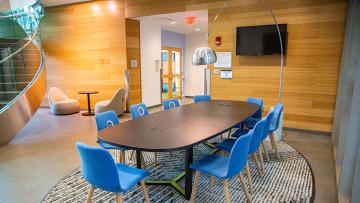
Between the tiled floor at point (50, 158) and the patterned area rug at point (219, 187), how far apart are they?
138mm

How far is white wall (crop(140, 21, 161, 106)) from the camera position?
7578mm

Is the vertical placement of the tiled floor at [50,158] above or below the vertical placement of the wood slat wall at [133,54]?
below

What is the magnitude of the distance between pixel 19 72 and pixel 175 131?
5638 mm

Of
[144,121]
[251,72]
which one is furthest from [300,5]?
[144,121]

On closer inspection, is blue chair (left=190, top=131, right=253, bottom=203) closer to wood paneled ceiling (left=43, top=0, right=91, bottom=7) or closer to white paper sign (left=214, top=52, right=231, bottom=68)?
white paper sign (left=214, top=52, right=231, bottom=68)

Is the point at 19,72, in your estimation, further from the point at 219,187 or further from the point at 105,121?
the point at 219,187

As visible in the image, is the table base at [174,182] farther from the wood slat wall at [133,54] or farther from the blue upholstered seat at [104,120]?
the wood slat wall at [133,54]

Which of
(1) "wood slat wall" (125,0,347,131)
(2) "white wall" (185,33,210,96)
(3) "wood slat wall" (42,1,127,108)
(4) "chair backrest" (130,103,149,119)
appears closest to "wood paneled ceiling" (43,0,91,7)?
(3) "wood slat wall" (42,1,127,108)

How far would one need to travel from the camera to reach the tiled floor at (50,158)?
2.79 meters

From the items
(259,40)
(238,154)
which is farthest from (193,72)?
(238,154)

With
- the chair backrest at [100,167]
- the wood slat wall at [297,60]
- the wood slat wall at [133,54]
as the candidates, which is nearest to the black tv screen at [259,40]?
the wood slat wall at [297,60]

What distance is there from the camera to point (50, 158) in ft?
12.3

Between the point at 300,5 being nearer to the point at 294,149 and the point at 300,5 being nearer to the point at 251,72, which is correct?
the point at 251,72

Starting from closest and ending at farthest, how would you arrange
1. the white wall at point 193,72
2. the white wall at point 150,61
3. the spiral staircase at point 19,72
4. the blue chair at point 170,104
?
the blue chair at point 170,104
the spiral staircase at point 19,72
the white wall at point 150,61
the white wall at point 193,72
